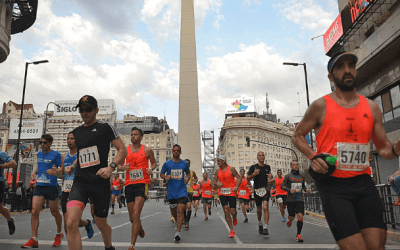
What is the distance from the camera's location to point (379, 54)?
18234mm

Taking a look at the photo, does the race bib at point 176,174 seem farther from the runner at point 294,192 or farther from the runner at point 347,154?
the runner at point 347,154

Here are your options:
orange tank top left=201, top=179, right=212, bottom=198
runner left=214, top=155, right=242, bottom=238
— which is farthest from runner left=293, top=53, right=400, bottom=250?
orange tank top left=201, top=179, right=212, bottom=198

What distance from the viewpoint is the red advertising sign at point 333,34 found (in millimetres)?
24250

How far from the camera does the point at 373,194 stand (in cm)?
258

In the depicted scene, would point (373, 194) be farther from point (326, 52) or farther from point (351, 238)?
point (326, 52)

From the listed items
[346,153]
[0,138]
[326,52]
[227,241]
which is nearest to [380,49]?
[326,52]

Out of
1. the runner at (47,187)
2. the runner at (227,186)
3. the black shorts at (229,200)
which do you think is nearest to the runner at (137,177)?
the runner at (47,187)

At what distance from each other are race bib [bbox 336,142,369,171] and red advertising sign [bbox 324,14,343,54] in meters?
23.7

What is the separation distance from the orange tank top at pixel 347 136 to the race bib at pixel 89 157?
2.72 meters

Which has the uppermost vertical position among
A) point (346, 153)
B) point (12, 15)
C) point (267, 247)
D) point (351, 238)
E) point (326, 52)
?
point (12, 15)

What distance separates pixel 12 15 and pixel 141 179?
101 feet

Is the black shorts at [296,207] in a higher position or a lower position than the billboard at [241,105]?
lower

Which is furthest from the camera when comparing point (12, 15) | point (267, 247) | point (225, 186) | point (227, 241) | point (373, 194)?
point (12, 15)

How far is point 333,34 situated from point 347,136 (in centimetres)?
2540
